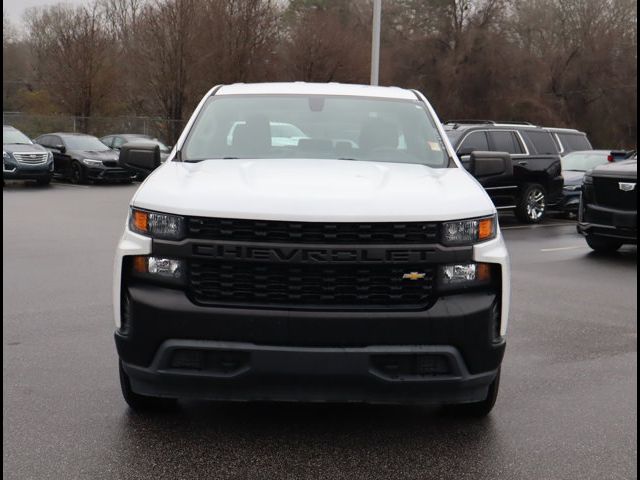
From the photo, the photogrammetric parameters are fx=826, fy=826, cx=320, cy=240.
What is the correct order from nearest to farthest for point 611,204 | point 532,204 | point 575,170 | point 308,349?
point 308,349 < point 611,204 < point 532,204 < point 575,170

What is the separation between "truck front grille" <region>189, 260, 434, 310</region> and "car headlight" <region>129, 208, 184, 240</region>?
0.58ft

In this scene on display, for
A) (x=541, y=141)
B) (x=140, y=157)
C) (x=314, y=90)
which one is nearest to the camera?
(x=140, y=157)

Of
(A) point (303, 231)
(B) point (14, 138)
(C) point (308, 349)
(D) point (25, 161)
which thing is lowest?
(D) point (25, 161)

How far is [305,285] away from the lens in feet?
12.5

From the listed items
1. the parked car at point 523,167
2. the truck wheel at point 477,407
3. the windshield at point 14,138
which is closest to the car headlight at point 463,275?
the truck wheel at point 477,407

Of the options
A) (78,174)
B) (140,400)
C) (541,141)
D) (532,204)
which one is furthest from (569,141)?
(140,400)

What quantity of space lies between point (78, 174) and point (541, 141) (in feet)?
47.3

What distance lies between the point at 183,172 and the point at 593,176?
27.8 ft

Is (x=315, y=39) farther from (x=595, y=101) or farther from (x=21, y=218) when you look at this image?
(x=21, y=218)

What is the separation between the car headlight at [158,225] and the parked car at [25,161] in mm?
20455

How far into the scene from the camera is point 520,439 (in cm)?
441

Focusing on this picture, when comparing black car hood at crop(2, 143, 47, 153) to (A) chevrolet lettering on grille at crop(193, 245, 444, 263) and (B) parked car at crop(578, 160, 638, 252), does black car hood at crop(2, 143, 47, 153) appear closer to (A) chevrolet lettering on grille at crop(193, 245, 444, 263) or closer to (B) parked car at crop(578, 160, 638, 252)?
(B) parked car at crop(578, 160, 638, 252)

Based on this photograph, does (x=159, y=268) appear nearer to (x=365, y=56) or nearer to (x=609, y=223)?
(x=609, y=223)

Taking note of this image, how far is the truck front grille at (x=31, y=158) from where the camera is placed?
23.4 metres
